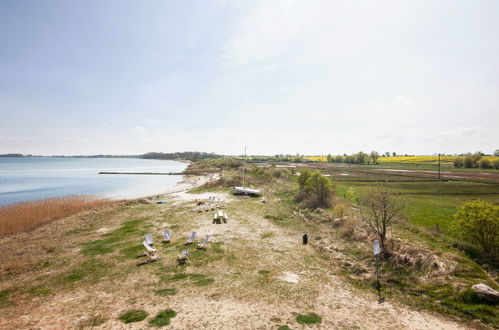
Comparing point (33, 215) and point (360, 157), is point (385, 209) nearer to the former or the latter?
point (33, 215)

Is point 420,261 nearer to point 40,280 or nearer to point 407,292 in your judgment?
point 407,292

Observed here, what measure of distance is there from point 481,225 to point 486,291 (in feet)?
17.5

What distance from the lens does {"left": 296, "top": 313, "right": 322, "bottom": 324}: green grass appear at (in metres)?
8.97

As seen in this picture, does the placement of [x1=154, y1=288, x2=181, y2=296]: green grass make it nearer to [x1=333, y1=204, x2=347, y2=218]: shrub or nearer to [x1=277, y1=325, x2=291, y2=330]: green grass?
[x1=277, y1=325, x2=291, y2=330]: green grass

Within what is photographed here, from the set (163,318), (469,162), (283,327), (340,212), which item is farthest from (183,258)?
(469,162)

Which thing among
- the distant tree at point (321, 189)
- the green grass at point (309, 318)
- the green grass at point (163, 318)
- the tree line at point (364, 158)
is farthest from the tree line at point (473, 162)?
the green grass at point (163, 318)

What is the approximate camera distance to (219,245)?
58.7 feet

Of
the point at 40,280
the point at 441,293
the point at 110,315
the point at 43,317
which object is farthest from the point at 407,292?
the point at 40,280

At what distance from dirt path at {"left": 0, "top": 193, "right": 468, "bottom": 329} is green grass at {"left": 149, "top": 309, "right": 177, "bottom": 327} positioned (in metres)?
0.29

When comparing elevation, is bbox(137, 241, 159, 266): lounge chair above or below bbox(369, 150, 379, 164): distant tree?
below

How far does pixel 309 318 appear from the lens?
9188 mm

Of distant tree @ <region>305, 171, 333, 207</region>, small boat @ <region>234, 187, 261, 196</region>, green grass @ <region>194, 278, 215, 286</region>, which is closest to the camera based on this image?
green grass @ <region>194, 278, 215, 286</region>

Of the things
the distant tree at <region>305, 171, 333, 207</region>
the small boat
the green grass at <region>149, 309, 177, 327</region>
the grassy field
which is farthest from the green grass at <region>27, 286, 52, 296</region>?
the small boat

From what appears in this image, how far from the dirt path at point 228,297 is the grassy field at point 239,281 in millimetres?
58
